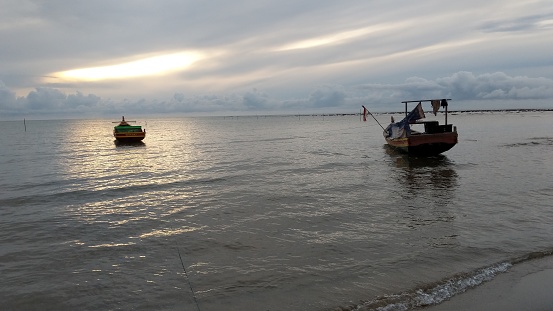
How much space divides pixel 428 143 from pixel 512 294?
21735 mm

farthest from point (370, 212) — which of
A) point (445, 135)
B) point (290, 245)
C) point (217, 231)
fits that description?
point (445, 135)

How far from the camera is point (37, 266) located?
336 inches

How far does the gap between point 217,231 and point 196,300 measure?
4.11m

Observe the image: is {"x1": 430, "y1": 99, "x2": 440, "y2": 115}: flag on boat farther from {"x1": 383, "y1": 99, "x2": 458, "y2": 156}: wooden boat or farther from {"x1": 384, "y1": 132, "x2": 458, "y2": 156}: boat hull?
{"x1": 384, "y1": 132, "x2": 458, "y2": 156}: boat hull

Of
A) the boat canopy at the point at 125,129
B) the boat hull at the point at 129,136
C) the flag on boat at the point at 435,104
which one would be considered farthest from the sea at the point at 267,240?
the boat canopy at the point at 125,129

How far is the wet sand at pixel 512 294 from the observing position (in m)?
5.96

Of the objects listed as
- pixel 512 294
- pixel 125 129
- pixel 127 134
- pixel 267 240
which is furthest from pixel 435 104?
pixel 125 129

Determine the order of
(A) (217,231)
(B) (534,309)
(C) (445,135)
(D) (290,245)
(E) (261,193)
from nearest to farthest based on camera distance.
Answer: (B) (534,309) → (D) (290,245) → (A) (217,231) → (E) (261,193) → (C) (445,135)

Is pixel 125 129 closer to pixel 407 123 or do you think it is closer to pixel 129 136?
pixel 129 136

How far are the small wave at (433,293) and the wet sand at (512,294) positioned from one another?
4.9 inches

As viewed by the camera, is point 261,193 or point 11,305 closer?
point 11,305

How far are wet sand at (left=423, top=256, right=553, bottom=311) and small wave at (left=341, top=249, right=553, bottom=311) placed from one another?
0.41ft

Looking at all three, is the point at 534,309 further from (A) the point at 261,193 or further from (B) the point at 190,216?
(A) the point at 261,193

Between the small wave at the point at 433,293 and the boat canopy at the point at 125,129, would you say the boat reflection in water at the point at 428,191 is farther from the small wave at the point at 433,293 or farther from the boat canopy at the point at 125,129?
the boat canopy at the point at 125,129
